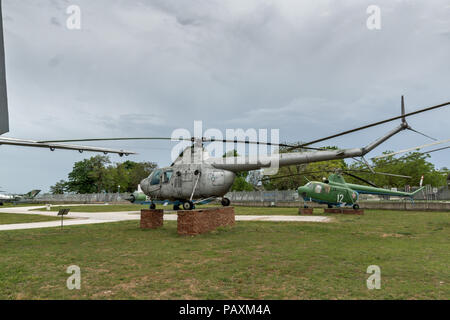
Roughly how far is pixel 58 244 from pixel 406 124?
1346cm

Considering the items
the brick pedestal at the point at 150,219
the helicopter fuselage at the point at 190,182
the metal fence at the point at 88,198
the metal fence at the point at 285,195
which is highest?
the helicopter fuselage at the point at 190,182

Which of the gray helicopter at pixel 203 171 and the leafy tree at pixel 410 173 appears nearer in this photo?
the gray helicopter at pixel 203 171

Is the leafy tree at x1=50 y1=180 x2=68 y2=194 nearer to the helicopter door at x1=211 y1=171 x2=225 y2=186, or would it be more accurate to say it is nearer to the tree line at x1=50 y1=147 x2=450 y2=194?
the tree line at x1=50 y1=147 x2=450 y2=194

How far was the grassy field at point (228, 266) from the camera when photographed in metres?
5.11

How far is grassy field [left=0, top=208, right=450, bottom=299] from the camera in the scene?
5113 millimetres

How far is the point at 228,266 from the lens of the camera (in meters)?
6.86

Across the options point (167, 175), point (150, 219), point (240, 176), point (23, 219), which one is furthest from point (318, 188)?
point (240, 176)

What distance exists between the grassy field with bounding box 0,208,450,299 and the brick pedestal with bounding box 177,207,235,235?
2.13 ft

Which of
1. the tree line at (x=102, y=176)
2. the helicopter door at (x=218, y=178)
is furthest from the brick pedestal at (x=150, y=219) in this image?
the tree line at (x=102, y=176)

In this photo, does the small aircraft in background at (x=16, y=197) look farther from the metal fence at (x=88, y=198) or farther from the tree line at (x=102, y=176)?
the tree line at (x=102, y=176)

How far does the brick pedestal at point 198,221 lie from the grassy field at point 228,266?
0.65 m

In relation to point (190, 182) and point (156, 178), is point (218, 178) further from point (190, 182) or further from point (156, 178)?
point (156, 178)

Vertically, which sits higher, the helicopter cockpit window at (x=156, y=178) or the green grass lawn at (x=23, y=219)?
the helicopter cockpit window at (x=156, y=178)
